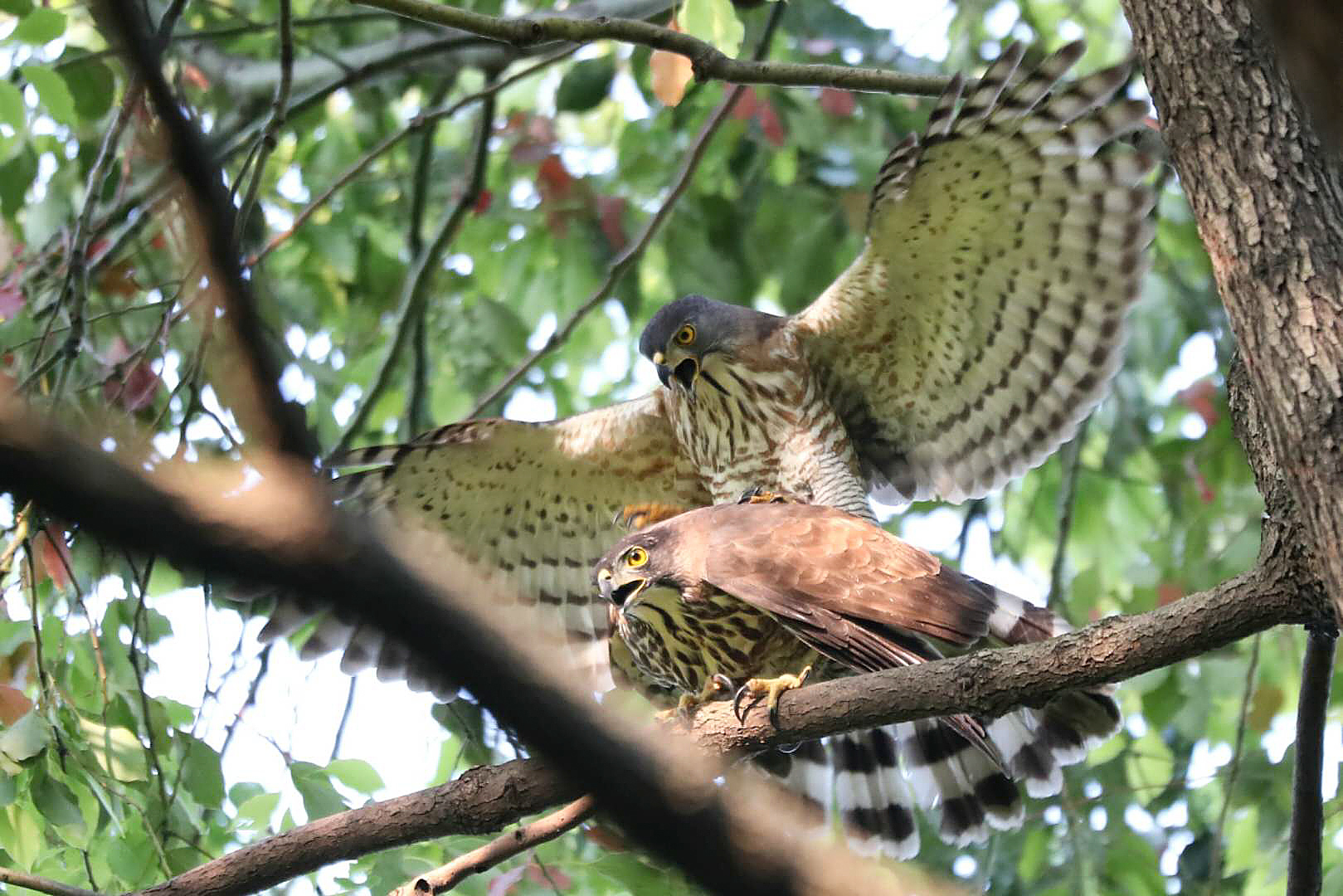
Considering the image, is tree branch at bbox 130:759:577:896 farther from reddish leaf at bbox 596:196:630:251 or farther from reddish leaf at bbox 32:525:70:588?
reddish leaf at bbox 596:196:630:251

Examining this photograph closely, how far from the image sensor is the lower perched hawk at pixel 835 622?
10.5ft

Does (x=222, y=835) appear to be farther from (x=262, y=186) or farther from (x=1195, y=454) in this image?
(x=1195, y=454)

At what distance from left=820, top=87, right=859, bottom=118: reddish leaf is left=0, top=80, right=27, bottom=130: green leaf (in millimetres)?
3349

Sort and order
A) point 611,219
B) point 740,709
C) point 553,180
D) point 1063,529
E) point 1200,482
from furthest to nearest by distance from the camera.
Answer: point 611,219 → point 553,180 → point 1200,482 → point 1063,529 → point 740,709

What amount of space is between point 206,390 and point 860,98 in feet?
14.3

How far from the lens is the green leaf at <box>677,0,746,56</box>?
351cm

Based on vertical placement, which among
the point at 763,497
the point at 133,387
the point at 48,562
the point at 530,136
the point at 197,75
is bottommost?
the point at 48,562

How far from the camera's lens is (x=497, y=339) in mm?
5703

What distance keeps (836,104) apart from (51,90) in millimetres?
3392

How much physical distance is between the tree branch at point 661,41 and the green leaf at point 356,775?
180 cm

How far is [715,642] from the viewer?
348 centimetres

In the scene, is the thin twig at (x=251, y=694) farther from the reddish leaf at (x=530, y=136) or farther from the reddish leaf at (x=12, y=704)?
the reddish leaf at (x=530, y=136)

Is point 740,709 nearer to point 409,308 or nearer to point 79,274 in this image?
point 79,274

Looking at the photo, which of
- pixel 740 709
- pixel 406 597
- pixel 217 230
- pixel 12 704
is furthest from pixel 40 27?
pixel 406 597
